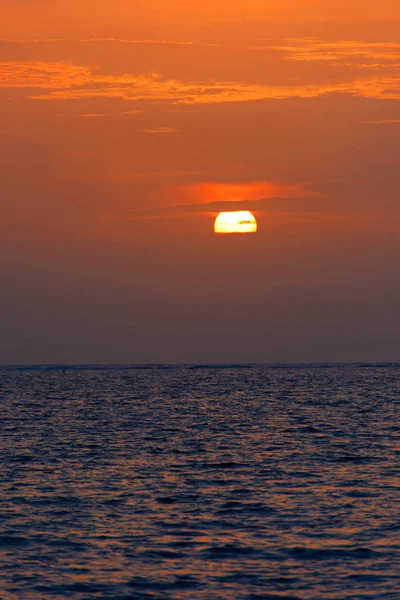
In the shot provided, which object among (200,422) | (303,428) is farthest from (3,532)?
(200,422)

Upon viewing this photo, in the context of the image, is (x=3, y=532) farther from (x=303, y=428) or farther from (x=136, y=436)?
(x=303, y=428)

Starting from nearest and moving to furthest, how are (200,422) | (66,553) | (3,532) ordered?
(66,553) < (3,532) < (200,422)

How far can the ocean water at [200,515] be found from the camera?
27.1 m

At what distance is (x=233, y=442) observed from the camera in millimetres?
63062

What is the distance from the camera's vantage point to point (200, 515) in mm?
36250

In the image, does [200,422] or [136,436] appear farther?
[200,422]

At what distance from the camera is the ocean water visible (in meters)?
27.1

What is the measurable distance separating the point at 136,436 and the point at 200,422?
1486cm

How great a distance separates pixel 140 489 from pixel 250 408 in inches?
2491

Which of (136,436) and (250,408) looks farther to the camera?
(250,408)

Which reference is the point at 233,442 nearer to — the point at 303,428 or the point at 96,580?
the point at 303,428

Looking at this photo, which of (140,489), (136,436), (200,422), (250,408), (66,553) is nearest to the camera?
(66,553)

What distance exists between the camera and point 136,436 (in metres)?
68.9

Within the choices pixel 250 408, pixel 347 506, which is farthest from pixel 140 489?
pixel 250 408
